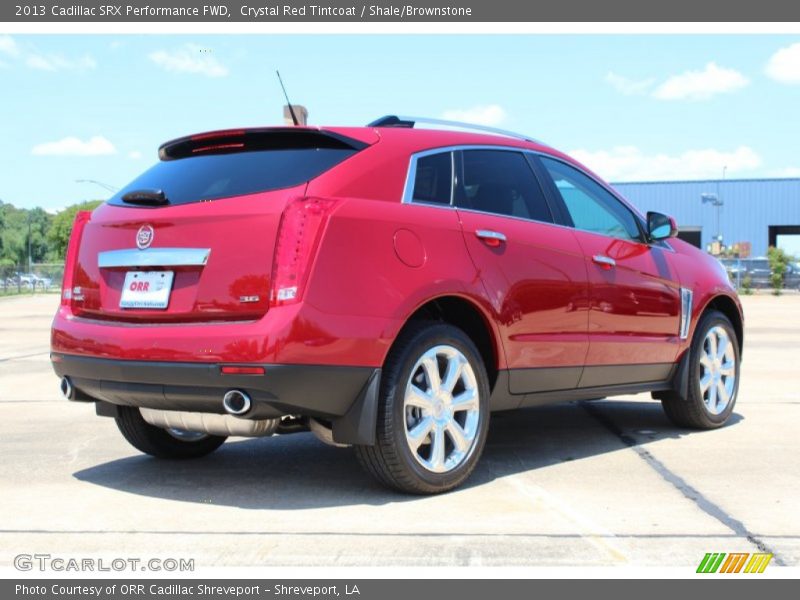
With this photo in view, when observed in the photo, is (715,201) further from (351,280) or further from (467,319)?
(351,280)

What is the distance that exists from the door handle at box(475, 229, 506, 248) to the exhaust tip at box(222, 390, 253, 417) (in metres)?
1.44

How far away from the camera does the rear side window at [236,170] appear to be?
14.3 ft

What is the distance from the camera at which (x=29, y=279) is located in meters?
57.2

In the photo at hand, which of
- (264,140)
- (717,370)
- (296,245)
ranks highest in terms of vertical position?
(264,140)

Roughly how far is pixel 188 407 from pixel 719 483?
2580 millimetres

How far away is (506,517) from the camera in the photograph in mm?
4117

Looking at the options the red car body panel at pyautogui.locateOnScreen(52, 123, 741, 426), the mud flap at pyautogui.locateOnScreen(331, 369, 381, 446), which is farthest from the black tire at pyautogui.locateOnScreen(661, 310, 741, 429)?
the mud flap at pyautogui.locateOnScreen(331, 369, 381, 446)

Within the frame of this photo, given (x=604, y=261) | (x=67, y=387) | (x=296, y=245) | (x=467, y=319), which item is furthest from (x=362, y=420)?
(x=604, y=261)

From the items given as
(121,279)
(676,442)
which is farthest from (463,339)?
(676,442)

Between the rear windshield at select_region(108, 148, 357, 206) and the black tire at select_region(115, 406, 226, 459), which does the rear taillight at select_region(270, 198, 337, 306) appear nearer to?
the rear windshield at select_region(108, 148, 357, 206)

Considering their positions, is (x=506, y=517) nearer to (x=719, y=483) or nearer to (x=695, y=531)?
(x=695, y=531)

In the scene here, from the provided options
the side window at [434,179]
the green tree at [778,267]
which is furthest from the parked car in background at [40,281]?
the side window at [434,179]

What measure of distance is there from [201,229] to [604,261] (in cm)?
247

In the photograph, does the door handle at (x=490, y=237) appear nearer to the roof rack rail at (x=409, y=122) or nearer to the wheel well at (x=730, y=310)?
the roof rack rail at (x=409, y=122)
